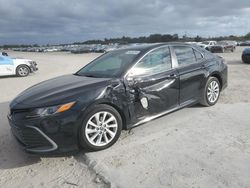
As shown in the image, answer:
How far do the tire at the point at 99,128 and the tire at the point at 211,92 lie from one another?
237 cm

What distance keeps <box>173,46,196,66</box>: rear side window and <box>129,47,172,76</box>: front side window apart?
251 mm

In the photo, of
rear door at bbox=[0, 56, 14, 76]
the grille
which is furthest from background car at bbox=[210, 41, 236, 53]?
the grille

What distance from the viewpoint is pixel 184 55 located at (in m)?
5.14

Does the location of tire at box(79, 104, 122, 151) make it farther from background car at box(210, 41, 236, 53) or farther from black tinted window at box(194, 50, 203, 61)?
background car at box(210, 41, 236, 53)

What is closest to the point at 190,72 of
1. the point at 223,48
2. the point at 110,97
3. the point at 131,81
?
the point at 131,81

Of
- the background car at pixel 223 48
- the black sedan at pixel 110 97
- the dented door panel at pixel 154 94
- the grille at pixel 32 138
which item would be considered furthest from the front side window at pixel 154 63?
the background car at pixel 223 48

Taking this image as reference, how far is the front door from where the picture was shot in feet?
13.5

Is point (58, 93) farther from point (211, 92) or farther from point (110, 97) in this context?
point (211, 92)

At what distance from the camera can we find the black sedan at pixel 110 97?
3.44 m

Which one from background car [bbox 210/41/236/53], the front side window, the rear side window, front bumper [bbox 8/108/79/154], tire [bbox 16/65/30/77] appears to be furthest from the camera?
background car [bbox 210/41/236/53]

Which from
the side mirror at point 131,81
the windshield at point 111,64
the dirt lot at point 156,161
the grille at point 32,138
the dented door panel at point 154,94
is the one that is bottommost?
the dirt lot at point 156,161

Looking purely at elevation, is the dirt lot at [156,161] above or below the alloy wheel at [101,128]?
below

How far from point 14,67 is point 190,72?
1059 centimetres

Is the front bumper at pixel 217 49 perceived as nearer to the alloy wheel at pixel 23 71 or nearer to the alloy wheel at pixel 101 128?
the alloy wheel at pixel 23 71
